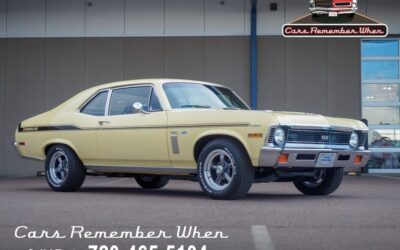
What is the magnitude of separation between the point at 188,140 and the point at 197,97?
2.44 feet

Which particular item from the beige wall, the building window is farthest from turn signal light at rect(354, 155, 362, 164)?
the building window

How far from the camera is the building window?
742 inches

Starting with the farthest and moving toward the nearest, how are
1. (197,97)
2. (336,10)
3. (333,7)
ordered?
(336,10) < (333,7) < (197,97)

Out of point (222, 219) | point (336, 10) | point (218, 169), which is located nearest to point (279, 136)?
point (218, 169)

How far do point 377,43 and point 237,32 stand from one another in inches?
148

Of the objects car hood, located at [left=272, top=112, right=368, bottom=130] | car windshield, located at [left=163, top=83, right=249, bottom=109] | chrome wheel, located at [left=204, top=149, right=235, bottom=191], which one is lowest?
chrome wheel, located at [left=204, top=149, right=235, bottom=191]

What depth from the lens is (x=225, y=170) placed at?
767 centimetres

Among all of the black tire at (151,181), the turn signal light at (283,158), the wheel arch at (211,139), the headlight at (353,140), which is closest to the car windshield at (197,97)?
the wheel arch at (211,139)

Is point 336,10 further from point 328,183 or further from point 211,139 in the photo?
point 211,139

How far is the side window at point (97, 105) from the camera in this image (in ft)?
30.7

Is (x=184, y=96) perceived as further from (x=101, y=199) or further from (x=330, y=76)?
(x=330, y=76)

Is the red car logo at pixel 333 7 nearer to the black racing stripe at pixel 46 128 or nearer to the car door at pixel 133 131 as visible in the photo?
the car door at pixel 133 131

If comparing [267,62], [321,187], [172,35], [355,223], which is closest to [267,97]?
[267,62]

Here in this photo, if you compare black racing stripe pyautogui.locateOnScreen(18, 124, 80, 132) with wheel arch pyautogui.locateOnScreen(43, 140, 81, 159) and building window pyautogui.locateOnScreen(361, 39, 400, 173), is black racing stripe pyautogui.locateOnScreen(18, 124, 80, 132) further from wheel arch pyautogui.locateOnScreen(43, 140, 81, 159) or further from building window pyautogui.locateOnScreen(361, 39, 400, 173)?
building window pyautogui.locateOnScreen(361, 39, 400, 173)
